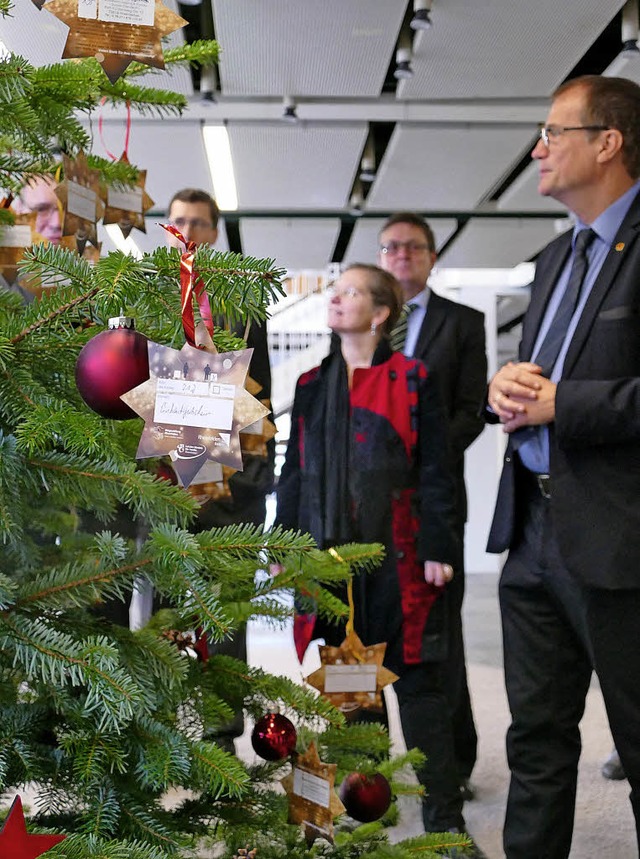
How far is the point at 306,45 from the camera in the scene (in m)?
3.64

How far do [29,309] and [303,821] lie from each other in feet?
2.19

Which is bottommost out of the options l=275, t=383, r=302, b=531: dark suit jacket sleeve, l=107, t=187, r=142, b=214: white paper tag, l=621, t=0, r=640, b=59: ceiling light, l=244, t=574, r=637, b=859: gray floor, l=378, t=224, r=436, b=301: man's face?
l=244, t=574, r=637, b=859: gray floor

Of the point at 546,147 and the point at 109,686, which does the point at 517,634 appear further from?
the point at 109,686

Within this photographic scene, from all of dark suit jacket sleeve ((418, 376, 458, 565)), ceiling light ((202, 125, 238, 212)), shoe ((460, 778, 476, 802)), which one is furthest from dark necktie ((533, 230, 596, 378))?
ceiling light ((202, 125, 238, 212))

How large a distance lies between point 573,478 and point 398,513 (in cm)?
54

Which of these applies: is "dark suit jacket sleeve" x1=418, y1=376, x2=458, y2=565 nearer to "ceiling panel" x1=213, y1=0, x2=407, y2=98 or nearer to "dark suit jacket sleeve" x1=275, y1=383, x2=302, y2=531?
"dark suit jacket sleeve" x1=275, y1=383, x2=302, y2=531

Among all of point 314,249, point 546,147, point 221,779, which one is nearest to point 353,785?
point 221,779

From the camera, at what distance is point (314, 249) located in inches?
256

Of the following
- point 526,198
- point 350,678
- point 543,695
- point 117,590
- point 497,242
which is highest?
point 526,198

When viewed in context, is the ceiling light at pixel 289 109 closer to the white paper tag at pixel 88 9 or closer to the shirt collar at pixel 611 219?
the shirt collar at pixel 611 219

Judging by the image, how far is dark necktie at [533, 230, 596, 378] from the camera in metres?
1.51

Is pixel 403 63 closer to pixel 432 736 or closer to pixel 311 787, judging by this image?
pixel 432 736

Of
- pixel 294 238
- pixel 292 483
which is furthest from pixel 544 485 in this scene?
pixel 294 238

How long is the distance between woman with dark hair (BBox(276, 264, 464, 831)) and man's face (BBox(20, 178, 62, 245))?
2.29 ft
